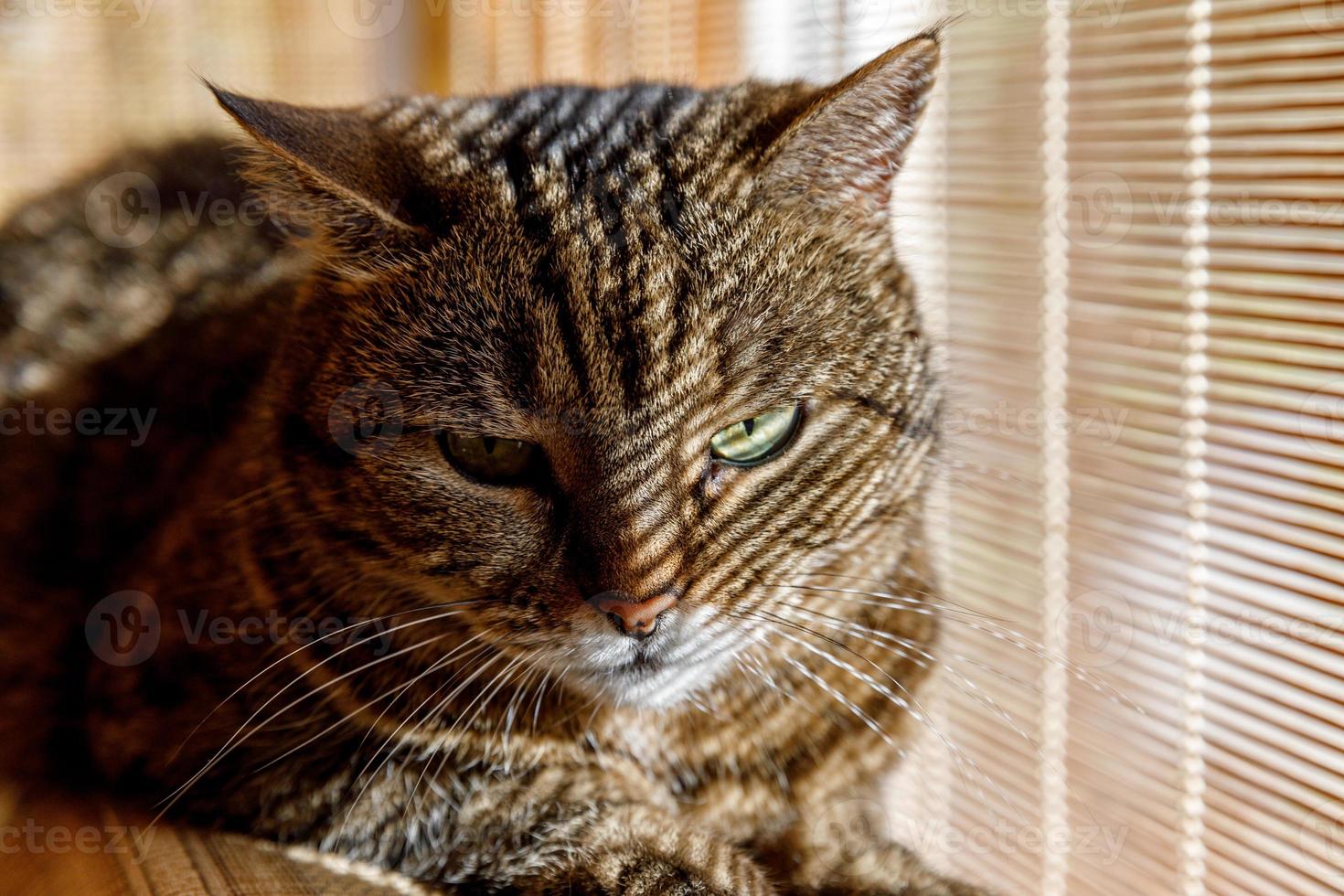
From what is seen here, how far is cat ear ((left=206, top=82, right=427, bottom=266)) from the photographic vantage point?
0.83 metres

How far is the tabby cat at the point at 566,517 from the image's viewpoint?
85 centimetres

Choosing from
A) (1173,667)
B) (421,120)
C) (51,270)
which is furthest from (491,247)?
(51,270)

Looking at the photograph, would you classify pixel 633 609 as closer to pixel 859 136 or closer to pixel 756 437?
pixel 756 437

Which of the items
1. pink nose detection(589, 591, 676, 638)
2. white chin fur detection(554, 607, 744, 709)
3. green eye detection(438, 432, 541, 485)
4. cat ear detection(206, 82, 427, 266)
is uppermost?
cat ear detection(206, 82, 427, 266)

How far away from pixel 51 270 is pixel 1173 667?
154 cm

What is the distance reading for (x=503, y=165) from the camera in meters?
0.93

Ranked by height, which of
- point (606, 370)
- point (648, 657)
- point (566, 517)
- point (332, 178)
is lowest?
point (648, 657)

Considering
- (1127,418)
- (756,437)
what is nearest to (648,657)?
(756,437)

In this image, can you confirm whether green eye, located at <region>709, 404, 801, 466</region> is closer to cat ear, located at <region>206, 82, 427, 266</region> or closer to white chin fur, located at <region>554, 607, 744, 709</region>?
white chin fur, located at <region>554, 607, 744, 709</region>

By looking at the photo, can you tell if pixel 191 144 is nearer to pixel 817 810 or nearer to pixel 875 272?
pixel 875 272

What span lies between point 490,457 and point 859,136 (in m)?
0.42

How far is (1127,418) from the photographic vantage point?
3.98 feet

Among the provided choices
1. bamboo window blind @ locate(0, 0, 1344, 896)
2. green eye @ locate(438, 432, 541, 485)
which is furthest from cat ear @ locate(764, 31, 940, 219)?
green eye @ locate(438, 432, 541, 485)

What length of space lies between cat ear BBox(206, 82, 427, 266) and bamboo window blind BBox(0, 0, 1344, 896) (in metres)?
0.49
